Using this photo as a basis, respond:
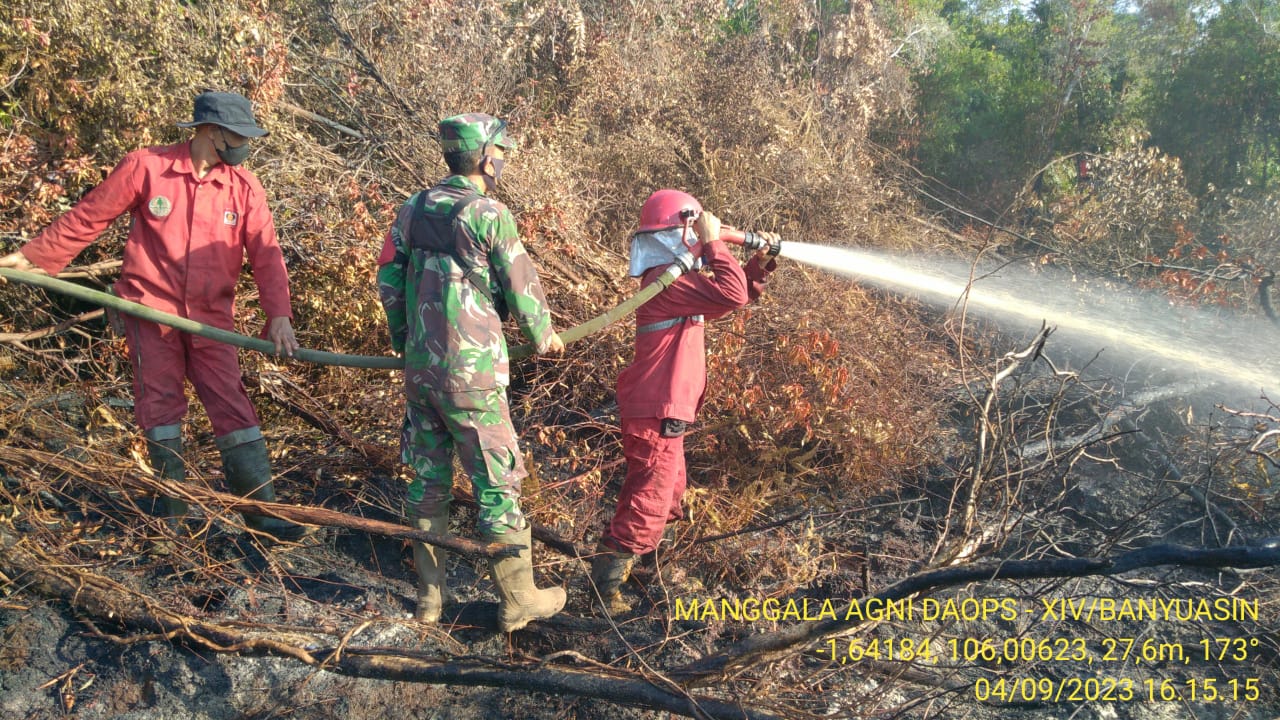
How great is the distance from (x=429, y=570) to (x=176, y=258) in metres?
1.79

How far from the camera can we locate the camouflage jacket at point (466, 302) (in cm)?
328

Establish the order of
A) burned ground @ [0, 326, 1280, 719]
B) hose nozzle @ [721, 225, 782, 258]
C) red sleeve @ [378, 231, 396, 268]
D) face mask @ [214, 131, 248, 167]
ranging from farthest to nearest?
hose nozzle @ [721, 225, 782, 258]
face mask @ [214, 131, 248, 167]
red sleeve @ [378, 231, 396, 268]
burned ground @ [0, 326, 1280, 719]

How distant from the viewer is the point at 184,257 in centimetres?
379

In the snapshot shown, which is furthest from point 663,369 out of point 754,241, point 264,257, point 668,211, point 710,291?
point 264,257

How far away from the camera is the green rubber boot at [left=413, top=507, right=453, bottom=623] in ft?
12.0

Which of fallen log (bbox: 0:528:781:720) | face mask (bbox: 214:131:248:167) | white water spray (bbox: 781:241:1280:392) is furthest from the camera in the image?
white water spray (bbox: 781:241:1280:392)

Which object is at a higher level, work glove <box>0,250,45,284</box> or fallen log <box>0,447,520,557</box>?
work glove <box>0,250,45,284</box>

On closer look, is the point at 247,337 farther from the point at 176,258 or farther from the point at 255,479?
the point at 255,479

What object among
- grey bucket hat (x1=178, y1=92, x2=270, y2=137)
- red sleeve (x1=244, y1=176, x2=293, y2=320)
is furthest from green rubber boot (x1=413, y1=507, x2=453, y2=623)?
grey bucket hat (x1=178, y1=92, x2=270, y2=137)

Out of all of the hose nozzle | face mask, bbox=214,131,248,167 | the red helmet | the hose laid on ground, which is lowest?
the hose laid on ground

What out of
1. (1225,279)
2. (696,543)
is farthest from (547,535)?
(1225,279)

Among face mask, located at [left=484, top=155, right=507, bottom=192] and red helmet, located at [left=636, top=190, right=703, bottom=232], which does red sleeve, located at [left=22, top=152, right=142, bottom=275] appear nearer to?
face mask, located at [left=484, top=155, right=507, bottom=192]

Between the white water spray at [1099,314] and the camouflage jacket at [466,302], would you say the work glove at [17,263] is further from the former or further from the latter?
the white water spray at [1099,314]

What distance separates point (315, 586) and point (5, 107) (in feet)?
13.0
